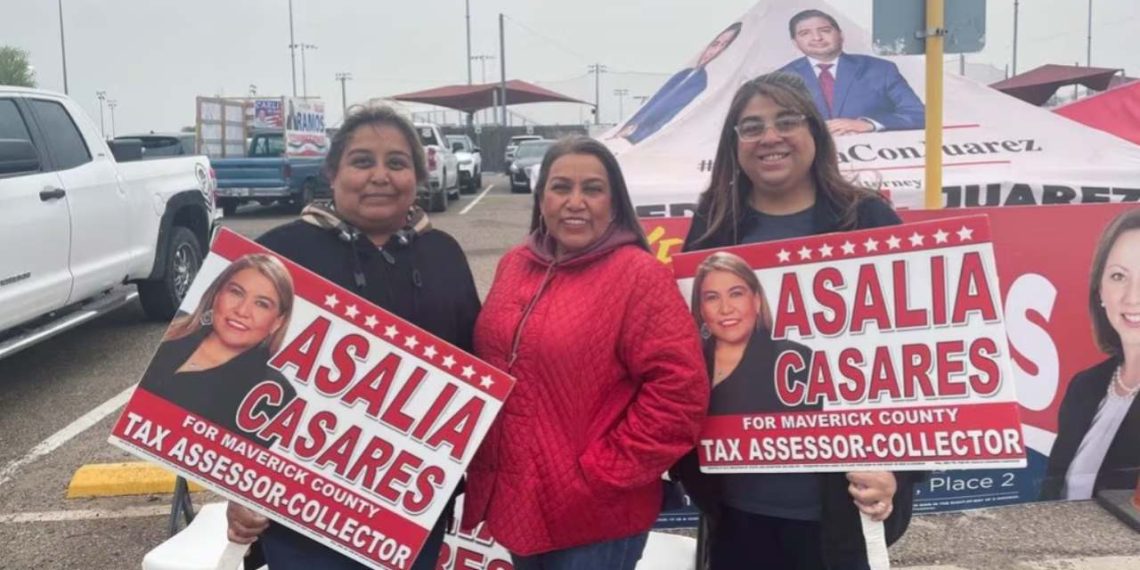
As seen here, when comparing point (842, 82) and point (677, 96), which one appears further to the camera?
point (677, 96)

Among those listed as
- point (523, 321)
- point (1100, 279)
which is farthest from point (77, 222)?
point (1100, 279)

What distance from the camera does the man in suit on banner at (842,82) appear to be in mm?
4348

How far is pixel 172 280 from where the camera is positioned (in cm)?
813

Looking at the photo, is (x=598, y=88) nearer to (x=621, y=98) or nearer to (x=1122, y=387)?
(x=621, y=98)

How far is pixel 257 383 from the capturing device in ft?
7.00

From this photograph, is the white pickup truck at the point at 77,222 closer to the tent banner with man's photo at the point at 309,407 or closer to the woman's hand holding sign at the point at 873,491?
the tent banner with man's photo at the point at 309,407

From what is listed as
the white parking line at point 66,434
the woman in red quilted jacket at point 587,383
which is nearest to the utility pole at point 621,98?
the white parking line at point 66,434

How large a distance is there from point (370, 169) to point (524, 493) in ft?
2.78

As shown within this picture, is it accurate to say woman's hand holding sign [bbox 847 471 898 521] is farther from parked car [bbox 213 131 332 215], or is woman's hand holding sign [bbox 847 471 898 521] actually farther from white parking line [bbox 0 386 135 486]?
parked car [bbox 213 131 332 215]

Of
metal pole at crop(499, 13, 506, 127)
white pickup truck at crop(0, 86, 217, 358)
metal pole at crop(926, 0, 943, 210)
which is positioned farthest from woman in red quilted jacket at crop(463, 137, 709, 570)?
metal pole at crop(499, 13, 506, 127)

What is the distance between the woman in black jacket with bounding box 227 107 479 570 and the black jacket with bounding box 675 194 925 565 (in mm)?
696

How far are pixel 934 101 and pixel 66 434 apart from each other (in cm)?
511

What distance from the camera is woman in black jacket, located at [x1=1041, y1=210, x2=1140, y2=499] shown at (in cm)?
380

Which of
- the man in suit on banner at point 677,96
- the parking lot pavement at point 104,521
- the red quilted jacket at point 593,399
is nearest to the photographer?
the red quilted jacket at point 593,399
